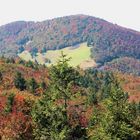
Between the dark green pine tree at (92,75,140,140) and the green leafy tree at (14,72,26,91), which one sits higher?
the dark green pine tree at (92,75,140,140)

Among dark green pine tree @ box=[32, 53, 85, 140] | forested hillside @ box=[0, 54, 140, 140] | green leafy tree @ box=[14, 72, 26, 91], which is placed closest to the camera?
forested hillside @ box=[0, 54, 140, 140]

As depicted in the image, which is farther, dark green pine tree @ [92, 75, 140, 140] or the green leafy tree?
the green leafy tree

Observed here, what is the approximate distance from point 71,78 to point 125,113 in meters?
6.50

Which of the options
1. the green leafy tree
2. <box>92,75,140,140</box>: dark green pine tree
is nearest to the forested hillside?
<box>92,75,140,140</box>: dark green pine tree

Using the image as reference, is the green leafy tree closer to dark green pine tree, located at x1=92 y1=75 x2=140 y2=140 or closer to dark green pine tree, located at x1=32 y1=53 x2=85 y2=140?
dark green pine tree, located at x1=32 y1=53 x2=85 y2=140

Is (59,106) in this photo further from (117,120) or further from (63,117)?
(117,120)

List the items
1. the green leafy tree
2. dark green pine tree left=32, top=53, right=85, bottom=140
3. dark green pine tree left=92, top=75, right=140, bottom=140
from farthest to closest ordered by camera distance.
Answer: the green leafy tree
dark green pine tree left=32, top=53, right=85, bottom=140
dark green pine tree left=92, top=75, right=140, bottom=140

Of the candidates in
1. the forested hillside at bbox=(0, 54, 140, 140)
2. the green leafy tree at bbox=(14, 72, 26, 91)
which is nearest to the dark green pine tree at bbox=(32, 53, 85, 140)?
the forested hillside at bbox=(0, 54, 140, 140)

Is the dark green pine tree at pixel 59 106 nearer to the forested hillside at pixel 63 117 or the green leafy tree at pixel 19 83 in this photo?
the forested hillside at pixel 63 117

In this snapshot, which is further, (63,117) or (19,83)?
(19,83)

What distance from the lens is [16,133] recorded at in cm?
4619

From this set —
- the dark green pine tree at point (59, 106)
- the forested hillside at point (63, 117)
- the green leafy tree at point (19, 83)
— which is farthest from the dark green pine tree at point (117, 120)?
the green leafy tree at point (19, 83)

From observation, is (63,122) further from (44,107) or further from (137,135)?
(137,135)

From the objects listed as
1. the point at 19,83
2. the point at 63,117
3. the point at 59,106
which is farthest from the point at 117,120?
the point at 19,83
